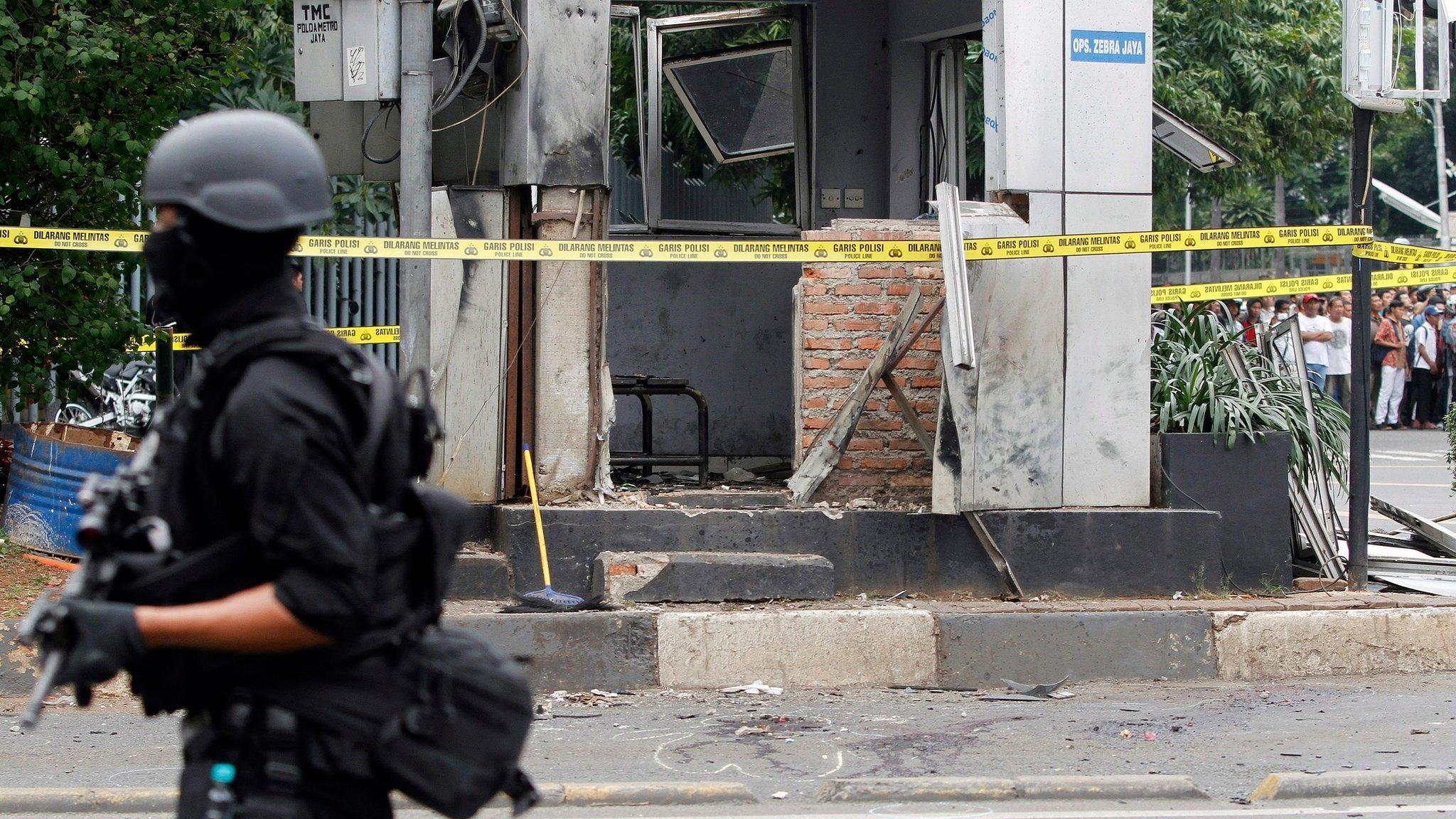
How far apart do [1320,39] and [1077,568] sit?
15823mm

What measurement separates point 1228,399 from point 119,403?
406 inches

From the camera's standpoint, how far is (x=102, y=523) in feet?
7.84

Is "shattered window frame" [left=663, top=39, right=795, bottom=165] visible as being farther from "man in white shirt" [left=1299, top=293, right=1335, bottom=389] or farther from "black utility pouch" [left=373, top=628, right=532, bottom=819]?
"man in white shirt" [left=1299, top=293, right=1335, bottom=389]

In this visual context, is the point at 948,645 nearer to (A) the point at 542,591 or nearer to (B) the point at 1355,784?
(A) the point at 542,591

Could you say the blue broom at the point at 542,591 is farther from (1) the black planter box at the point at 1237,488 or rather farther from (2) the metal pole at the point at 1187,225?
(2) the metal pole at the point at 1187,225

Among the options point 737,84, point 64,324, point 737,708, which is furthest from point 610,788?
point 737,84

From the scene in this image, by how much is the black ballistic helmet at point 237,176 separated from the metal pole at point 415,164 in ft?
15.9

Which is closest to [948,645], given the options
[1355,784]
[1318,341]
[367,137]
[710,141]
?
[1355,784]

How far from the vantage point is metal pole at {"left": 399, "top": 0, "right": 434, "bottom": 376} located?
716cm

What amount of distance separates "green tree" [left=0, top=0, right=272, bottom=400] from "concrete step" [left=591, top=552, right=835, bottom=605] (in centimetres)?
312

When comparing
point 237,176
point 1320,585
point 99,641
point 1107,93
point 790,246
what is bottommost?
point 1320,585

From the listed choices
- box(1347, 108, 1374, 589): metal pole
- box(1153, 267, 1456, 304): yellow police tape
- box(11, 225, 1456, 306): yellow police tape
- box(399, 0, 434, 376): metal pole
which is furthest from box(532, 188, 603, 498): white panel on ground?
box(1347, 108, 1374, 589): metal pole

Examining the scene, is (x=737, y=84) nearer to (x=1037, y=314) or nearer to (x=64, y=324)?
(x=1037, y=314)

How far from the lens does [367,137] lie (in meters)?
8.66
